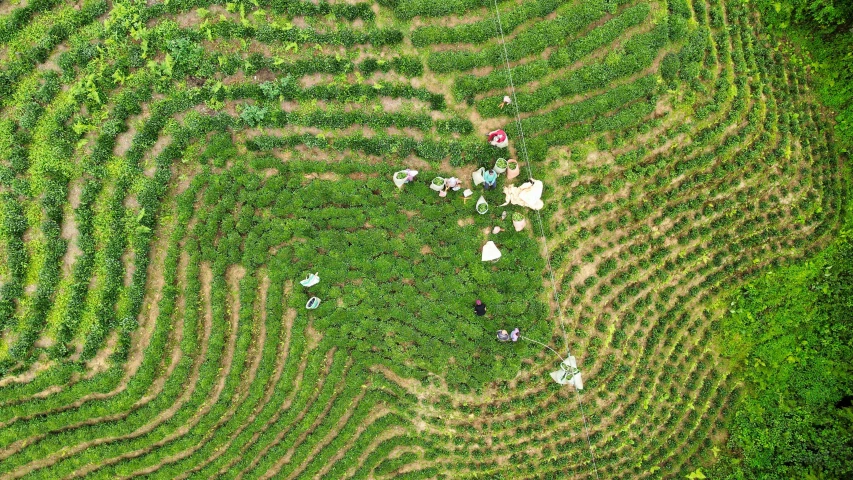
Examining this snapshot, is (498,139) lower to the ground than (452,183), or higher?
higher

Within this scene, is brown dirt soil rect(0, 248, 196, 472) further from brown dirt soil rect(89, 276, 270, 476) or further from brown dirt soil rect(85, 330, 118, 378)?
brown dirt soil rect(85, 330, 118, 378)

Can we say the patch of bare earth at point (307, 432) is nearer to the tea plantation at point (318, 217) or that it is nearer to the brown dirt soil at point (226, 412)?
the tea plantation at point (318, 217)

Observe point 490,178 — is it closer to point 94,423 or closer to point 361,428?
point 361,428

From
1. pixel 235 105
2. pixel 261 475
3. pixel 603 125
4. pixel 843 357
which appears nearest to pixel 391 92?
pixel 235 105

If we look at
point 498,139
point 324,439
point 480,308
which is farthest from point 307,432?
point 498,139

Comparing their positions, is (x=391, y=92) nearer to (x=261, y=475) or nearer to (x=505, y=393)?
(x=505, y=393)

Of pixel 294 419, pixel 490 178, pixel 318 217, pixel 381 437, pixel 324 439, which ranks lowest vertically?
pixel 381 437

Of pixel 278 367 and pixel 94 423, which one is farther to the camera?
pixel 278 367

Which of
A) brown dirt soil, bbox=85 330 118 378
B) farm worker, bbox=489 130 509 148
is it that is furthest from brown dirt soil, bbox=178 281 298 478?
farm worker, bbox=489 130 509 148

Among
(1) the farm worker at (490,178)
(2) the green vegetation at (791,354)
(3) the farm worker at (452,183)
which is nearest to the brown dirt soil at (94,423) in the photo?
(3) the farm worker at (452,183)
